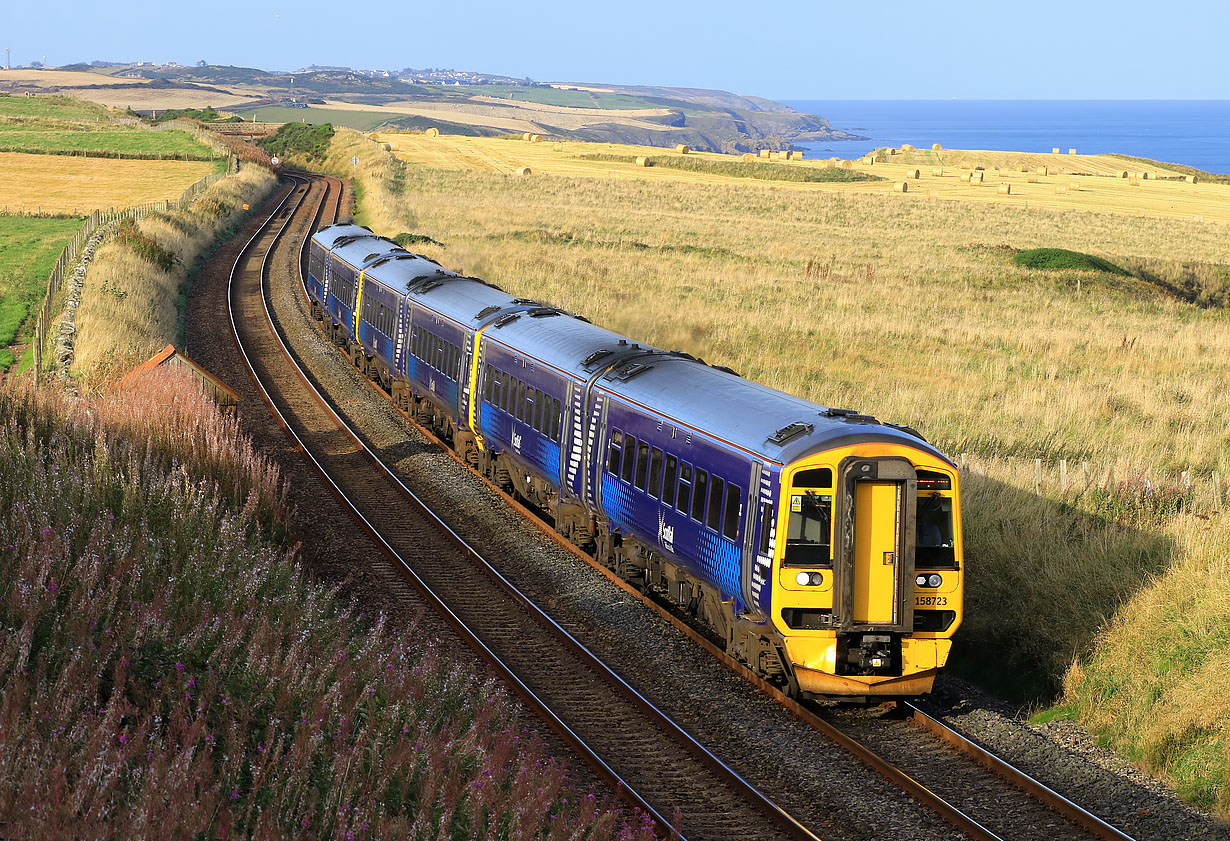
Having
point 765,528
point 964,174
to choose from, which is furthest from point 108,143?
point 765,528

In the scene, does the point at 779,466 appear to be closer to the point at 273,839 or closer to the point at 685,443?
the point at 685,443

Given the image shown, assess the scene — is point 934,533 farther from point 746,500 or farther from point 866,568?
point 746,500

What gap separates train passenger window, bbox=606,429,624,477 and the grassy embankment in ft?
14.8

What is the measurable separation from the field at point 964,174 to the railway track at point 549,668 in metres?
64.3

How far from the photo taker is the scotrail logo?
44.8ft

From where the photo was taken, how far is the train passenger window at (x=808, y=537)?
1148 centimetres

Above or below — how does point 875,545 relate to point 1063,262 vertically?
below

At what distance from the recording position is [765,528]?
11.7m

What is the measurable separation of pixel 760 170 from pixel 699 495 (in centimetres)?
9047

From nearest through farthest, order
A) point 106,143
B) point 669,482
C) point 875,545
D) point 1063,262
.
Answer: point 875,545, point 669,482, point 1063,262, point 106,143

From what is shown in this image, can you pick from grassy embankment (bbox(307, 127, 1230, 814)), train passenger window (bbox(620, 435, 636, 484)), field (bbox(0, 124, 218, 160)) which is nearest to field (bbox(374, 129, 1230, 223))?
grassy embankment (bbox(307, 127, 1230, 814))

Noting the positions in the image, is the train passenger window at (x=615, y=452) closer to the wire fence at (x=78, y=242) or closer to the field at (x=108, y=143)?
the wire fence at (x=78, y=242)

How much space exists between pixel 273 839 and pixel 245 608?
431 cm

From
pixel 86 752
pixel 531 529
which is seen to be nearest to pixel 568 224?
pixel 531 529
